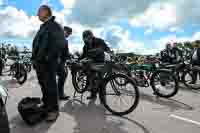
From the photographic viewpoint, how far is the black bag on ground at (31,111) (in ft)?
12.1

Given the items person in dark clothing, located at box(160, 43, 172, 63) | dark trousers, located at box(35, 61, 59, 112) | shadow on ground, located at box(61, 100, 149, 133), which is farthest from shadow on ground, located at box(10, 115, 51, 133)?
person in dark clothing, located at box(160, 43, 172, 63)

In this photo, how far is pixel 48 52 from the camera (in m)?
3.88

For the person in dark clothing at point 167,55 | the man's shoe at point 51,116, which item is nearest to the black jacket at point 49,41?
the man's shoe at point 51,116

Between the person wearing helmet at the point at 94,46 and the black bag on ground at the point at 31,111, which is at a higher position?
the person wearing helmet at the point at 94,46

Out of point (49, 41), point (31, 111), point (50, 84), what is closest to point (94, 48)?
point (49, 41)

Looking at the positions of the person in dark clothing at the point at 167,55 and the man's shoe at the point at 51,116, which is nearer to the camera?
the man's shoe at the point at 51,116

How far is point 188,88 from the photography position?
7457mm

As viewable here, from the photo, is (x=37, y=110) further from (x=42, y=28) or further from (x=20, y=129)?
(x=42, y=28)

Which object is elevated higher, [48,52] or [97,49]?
[97,49]

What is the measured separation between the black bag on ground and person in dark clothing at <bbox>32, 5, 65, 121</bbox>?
0.13 meters

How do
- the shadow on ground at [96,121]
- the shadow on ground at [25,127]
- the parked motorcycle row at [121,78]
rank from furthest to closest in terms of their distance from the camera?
1. the parked motorcycle row at [121,78]
2. the shadow on ground at [96,121]
3. the shadow on ground at [25,127]

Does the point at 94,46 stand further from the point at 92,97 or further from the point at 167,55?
the point at 167,55

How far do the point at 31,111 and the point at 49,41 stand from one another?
1206mm

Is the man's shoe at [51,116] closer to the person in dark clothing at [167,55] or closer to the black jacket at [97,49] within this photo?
the black jacket at [97,49]
